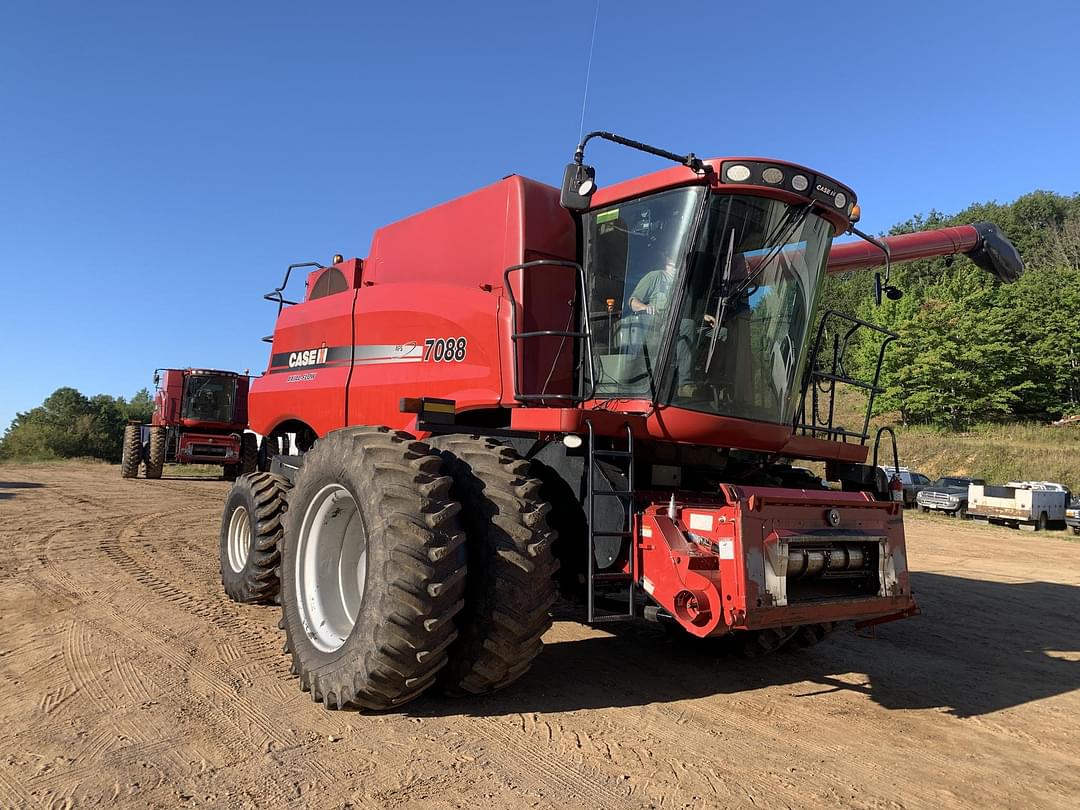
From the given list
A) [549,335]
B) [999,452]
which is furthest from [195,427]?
[999,452]

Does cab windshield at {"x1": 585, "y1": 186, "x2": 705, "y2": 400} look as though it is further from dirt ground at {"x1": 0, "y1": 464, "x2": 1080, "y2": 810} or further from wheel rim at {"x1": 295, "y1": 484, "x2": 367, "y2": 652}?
dirt ground at {"x1": 0, "y1": 464, "x2": 1080, "y2": 810}

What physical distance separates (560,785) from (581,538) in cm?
166

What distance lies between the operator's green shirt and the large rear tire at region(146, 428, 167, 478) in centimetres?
2226

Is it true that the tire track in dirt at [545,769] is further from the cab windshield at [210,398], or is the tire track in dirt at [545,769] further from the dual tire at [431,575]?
the cab windshield at [210,398]

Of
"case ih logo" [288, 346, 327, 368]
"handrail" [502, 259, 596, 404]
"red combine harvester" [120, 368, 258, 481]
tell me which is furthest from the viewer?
"red combine harvester" [120, 368, 258, 481]

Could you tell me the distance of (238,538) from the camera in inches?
277

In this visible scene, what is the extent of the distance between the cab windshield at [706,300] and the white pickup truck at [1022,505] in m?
19.0

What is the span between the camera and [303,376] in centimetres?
739

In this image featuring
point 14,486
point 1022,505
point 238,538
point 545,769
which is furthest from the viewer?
point 1022,505

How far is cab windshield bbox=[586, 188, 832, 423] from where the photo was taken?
4.54m

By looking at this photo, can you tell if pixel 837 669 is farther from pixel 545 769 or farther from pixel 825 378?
pixel 545 769

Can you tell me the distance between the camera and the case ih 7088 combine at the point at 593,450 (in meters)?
3.89

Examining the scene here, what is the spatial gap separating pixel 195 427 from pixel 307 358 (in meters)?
17.3

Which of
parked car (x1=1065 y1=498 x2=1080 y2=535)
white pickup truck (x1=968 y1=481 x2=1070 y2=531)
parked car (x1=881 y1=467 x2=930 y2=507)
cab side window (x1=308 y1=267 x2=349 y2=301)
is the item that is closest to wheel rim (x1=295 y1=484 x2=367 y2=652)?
cab side window (x1=308 y1=267 x2=349 y2=301)
